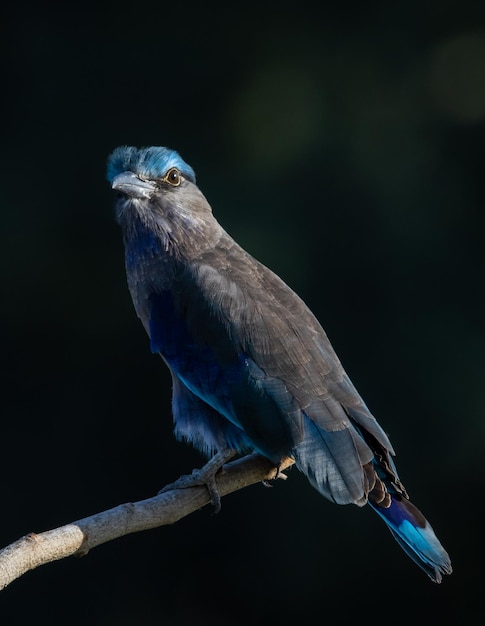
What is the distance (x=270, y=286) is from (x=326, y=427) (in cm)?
45

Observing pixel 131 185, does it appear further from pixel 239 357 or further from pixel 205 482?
pixel 205 482

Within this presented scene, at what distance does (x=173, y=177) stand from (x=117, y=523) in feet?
3.49

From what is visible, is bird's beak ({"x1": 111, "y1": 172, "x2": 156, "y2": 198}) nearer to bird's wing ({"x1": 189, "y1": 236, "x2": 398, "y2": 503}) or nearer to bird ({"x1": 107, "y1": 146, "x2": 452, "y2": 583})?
bird ({"x1": 107, "y1": 146, "x2": 452, "y2": 583})

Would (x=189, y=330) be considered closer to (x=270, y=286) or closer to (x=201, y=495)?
(x=270, y=286)

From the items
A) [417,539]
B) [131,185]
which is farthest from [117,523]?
[131,185]

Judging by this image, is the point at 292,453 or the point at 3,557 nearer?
the point at 3,557

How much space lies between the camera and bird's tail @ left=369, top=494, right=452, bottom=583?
2.19 metres

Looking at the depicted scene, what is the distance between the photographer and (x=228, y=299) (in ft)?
7.97

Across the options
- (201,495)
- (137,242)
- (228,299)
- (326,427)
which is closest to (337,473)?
(326,427)

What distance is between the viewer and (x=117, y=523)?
1944 mm

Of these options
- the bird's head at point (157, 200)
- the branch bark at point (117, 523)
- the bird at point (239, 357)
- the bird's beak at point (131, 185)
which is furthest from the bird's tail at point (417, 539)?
the bird's beak at point (131, 185)

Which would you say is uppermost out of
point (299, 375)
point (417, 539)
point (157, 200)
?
point (157, 200)

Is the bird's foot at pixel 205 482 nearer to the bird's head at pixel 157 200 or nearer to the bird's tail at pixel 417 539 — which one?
the bird's tail at pixel 417 539

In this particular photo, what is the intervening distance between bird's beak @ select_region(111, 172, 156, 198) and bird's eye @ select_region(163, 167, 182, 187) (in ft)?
0.19
